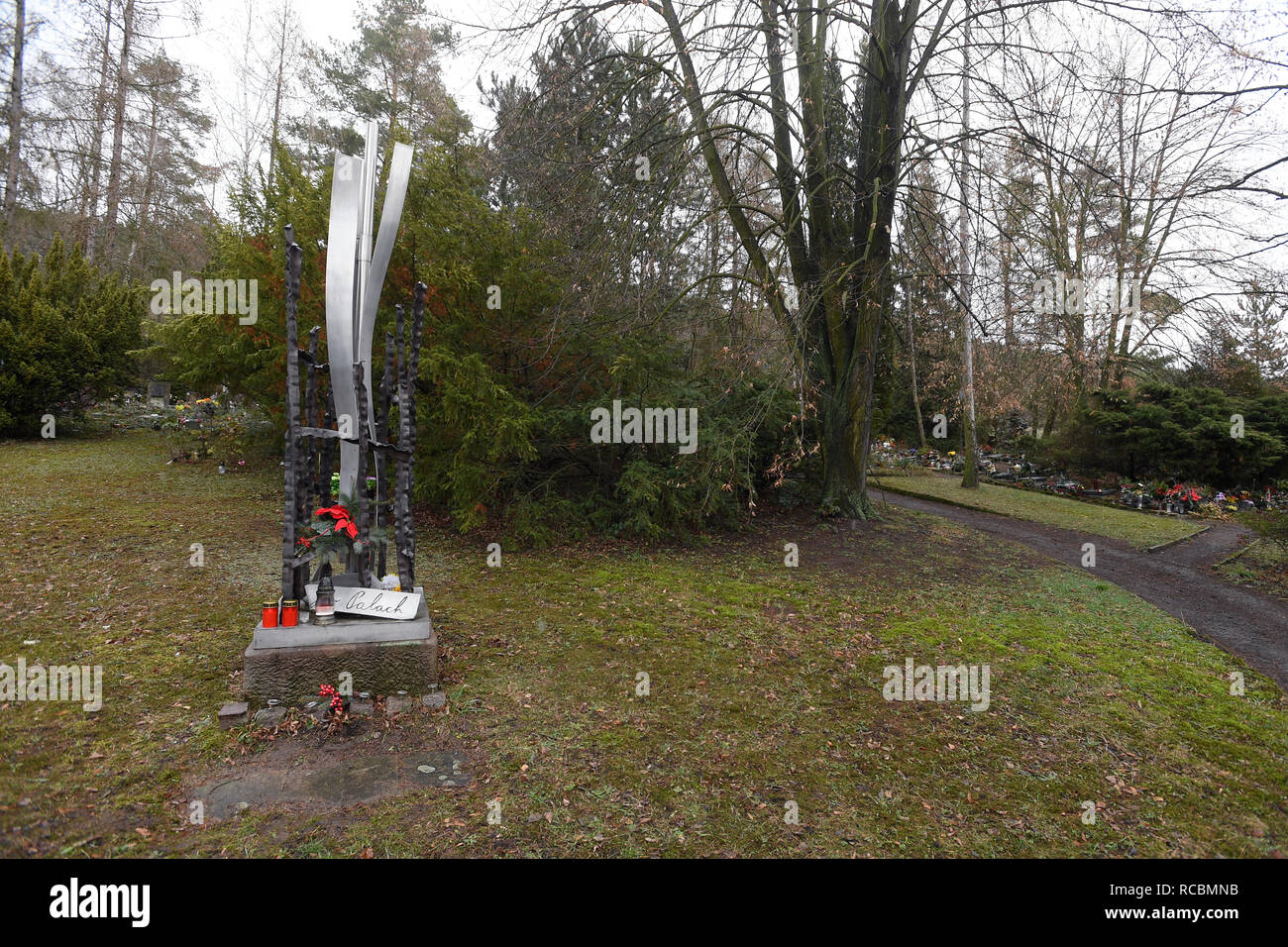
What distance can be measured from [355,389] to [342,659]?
188 centimetres

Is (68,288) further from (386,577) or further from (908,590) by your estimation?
(908,590)

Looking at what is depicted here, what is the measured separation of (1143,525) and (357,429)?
1455cm

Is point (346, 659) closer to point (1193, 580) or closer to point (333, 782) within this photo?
point (333, 782)

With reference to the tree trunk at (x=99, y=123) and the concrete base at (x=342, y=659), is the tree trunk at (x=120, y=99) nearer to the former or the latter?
the tree trunk at (x=99, y=123)

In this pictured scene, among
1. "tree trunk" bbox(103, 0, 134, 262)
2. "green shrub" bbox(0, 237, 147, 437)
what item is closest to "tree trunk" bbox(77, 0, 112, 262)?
"tree trunk" bbox(103, 0, 134, 262)

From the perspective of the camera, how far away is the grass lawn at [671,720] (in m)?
3.28

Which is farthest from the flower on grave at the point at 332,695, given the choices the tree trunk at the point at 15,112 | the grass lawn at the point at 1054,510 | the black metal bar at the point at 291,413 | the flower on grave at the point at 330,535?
the tree trunk at the point at 15,112

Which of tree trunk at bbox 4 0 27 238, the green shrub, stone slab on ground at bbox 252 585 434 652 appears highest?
tree trunk at bbox 4 0 27 238

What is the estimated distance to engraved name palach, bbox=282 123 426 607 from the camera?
4660mm

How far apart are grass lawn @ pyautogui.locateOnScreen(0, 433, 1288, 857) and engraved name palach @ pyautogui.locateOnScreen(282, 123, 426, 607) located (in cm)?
110

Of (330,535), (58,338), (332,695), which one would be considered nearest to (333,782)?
(332,695)

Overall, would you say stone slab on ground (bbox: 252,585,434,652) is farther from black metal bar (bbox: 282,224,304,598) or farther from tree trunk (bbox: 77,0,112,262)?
tree trunk (bbox: 77,0,112,262)

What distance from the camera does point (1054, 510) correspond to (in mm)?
14547

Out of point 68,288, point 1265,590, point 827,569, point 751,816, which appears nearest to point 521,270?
point 827,569
